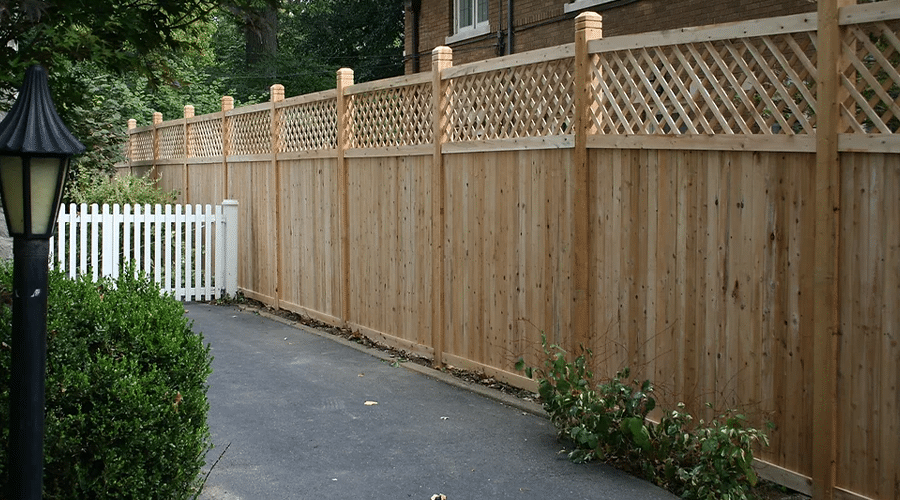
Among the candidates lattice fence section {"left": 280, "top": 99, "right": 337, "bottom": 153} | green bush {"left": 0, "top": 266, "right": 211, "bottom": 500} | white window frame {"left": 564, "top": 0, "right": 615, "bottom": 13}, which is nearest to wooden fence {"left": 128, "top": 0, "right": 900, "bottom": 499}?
lattice fence section {"left": 280, "top": 99, "right": 337, "bottom": 153}

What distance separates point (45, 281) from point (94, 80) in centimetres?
1837

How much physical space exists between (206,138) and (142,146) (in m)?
4.75

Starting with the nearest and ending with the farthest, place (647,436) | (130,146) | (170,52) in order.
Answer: (647,436) → (170,52) → (130,146)

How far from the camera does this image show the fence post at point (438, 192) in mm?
8062

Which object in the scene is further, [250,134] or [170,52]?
[250,134]

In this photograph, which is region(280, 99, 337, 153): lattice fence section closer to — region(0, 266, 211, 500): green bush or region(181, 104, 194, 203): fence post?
region(181, 104, 194, 203): fence post

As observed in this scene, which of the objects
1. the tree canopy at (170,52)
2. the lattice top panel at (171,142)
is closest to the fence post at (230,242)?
the tree canopy at (170,52)

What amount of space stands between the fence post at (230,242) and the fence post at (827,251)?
923 centimetres

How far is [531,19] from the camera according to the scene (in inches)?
601

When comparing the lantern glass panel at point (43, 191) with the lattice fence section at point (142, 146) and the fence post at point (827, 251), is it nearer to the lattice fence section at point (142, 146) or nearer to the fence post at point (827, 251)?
the fence post at point (827, 251)

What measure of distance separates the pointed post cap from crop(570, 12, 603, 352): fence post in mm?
3553

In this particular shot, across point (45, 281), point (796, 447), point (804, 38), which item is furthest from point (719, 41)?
point (45, 281)

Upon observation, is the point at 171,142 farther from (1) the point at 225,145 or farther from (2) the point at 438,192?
(2) the point at 438,192

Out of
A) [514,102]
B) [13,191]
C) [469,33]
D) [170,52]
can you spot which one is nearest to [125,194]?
[170,52]
